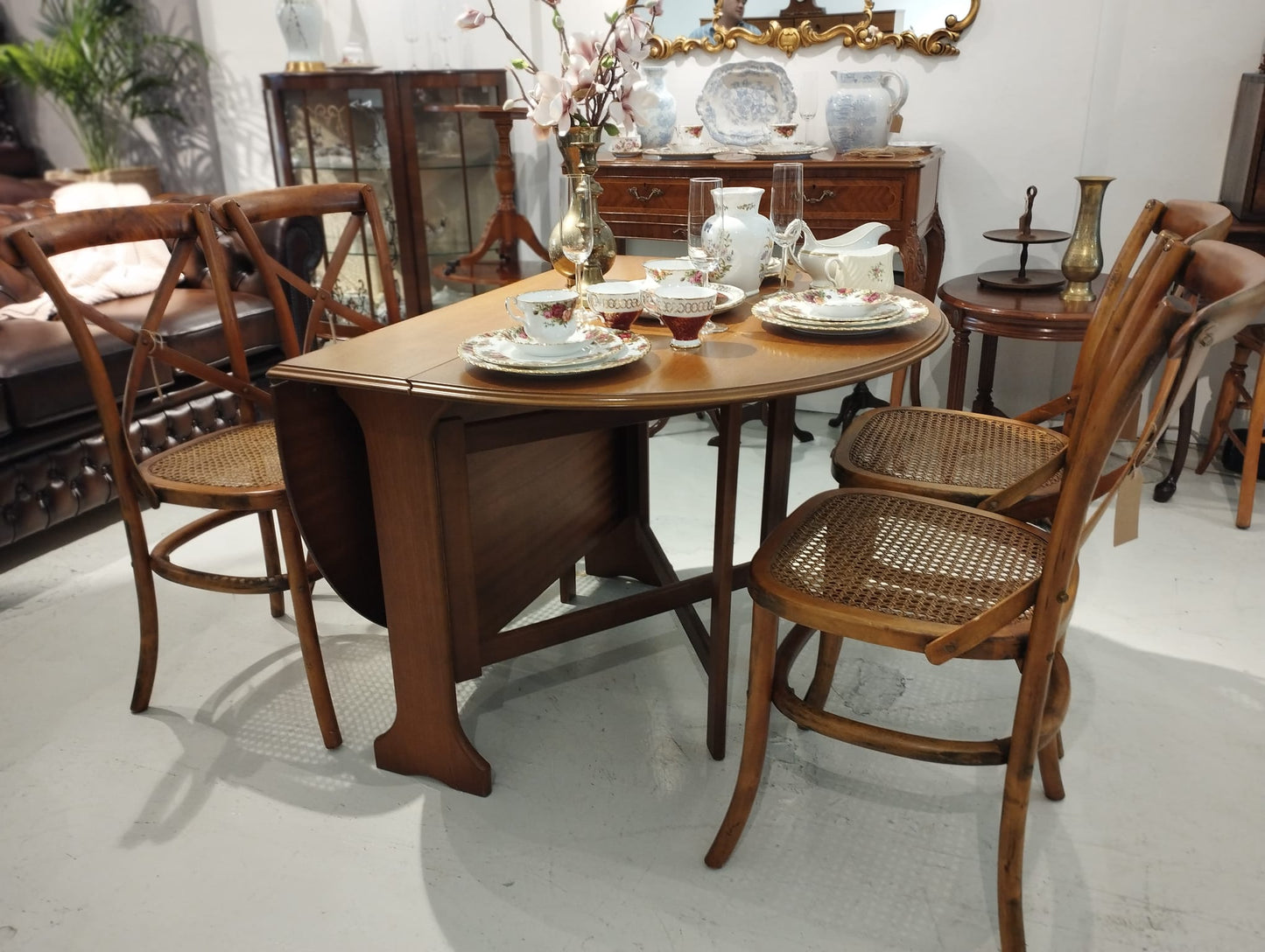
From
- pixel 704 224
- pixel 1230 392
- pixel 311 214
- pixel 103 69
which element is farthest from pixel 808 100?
pixel 103 69

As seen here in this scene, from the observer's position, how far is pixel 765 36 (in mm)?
3123

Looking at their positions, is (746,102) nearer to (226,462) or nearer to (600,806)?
(226,462)

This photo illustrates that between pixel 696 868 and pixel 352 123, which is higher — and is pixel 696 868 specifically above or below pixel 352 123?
below

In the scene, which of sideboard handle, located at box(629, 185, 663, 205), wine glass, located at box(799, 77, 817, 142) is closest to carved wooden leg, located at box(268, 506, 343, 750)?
sideboard handle, located at box(629, 185, 663, 205)

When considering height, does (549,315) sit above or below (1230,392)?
above

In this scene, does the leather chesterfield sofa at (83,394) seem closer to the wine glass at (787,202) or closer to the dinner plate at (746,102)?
the wine glass at (787,202)

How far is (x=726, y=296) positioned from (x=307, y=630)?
96 centimetres

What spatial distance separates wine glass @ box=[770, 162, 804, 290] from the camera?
1.71m

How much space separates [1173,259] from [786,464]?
69cm

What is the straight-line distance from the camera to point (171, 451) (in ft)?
6.20

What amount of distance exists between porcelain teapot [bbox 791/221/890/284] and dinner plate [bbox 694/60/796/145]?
4.49 ft

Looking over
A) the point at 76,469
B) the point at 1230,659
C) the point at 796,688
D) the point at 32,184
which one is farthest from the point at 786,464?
the point at 32,184

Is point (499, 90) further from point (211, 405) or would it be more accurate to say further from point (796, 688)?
point (796, 688)

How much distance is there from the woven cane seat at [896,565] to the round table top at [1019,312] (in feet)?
3.84
